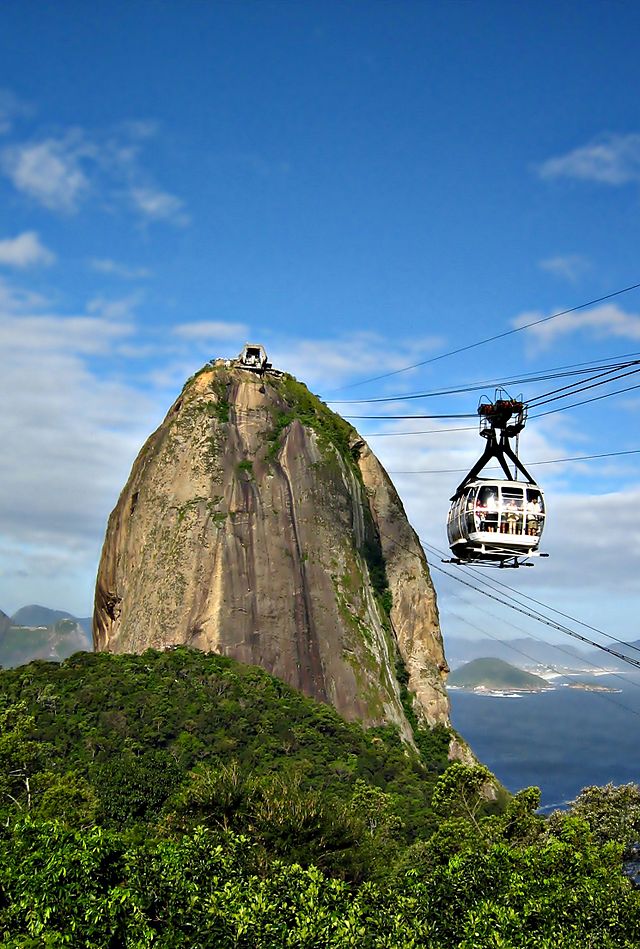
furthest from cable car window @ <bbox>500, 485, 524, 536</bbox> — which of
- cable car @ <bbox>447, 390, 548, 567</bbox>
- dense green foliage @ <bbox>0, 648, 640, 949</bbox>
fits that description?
dense green foliage @ <bbox>0, 648, 640, 949</bbox>

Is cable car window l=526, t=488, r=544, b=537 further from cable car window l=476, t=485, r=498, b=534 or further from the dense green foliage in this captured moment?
the dense green foliage

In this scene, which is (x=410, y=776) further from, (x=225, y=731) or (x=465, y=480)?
(x=465, y=480)

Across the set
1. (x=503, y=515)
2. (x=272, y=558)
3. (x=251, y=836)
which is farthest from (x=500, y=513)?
(x=272, y=558)

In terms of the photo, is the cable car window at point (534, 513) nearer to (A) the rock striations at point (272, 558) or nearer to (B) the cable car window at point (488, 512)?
(B) the cable car window at point (488, 512)

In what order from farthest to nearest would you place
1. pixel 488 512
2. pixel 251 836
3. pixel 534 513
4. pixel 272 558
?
pixel 272 558 → pixel 251 836 → pixel 534 513 → pixel 488 512

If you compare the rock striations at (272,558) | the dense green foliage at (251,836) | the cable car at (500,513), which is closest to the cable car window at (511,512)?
the cable car at (500,513)

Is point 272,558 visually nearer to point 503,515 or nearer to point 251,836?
→ point 251,836

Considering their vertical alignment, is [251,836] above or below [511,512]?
below
